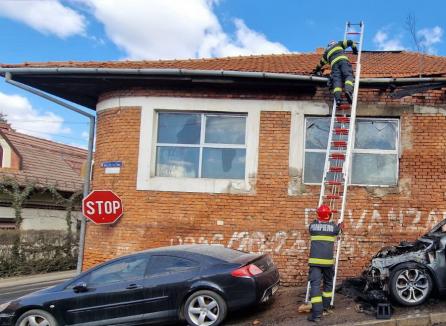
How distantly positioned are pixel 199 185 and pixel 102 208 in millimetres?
2043

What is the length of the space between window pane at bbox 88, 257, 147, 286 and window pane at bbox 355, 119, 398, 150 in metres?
5.08

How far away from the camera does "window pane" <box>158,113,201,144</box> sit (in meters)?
10.9

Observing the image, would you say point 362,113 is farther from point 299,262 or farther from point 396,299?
point 396,299

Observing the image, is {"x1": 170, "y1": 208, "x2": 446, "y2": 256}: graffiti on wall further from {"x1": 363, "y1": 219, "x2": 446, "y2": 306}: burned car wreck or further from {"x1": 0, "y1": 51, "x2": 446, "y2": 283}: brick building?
{"x1": 363, "y1": 219, "x2": 446, "y2": 306}: burned car wreck

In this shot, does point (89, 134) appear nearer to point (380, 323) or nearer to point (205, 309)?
point (205, 309)

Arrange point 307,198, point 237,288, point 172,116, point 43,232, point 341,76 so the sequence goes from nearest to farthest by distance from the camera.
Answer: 1. point 237,288
2. point 341,76
3. point 307,198
4. point 172,116
5. point 43,232

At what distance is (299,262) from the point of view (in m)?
10.2

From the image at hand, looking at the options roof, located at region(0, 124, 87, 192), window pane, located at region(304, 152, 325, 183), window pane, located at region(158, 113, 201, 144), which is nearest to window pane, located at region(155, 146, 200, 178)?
window pane, located at region(158, 113, 201, 144)

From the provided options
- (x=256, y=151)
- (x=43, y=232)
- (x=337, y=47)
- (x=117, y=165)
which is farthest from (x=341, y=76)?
(x=43, y=232)

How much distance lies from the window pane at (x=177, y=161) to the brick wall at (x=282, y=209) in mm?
484

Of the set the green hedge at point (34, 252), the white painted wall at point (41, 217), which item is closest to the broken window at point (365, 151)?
the green hedge at point (34, 252)

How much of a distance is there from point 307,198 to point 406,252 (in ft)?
9.09

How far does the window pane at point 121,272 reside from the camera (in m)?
7.88

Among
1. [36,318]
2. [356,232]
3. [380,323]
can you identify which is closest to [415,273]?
[380,323]
